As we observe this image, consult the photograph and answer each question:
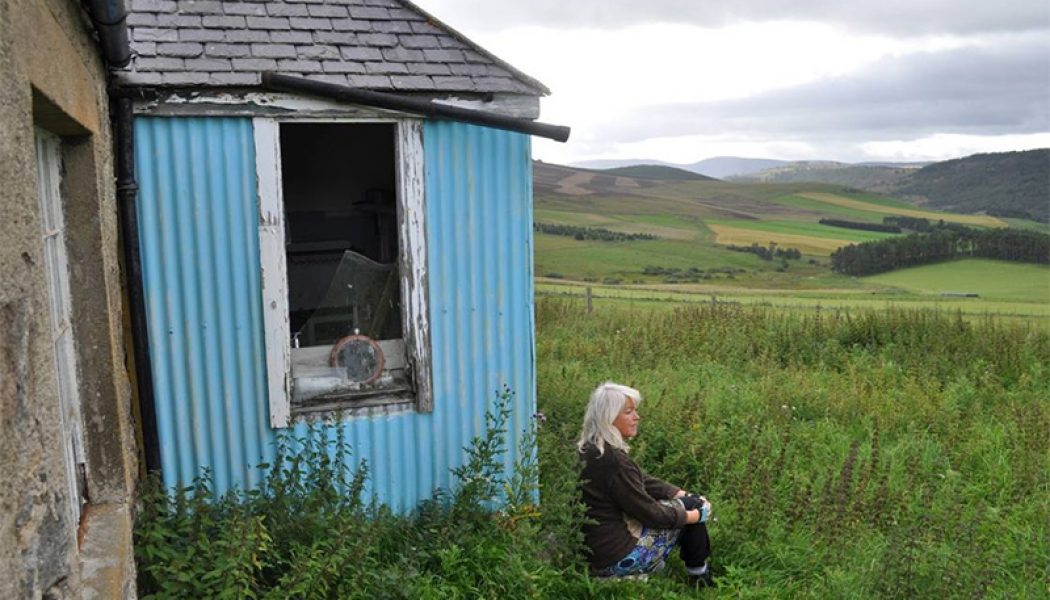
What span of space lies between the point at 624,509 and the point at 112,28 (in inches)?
144

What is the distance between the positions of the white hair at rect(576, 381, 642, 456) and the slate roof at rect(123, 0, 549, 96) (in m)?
1.93

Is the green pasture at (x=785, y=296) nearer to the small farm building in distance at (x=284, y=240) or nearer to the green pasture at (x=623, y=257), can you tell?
the green pasture at (x=623, y=257)

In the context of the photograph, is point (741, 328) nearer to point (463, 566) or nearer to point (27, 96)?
point (463, 566)

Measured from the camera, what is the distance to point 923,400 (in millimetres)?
8727

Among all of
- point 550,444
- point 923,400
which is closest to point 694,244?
point 923,400

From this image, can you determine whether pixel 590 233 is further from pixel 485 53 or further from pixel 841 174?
pixel 841 174

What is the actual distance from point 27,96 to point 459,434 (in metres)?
3.72

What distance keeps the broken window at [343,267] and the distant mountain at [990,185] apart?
62.7 meters

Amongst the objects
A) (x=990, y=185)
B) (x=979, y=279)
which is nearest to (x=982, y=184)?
(x=990, y=185)

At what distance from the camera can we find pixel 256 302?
16.0 ft

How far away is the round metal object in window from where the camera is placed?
545 centimetres

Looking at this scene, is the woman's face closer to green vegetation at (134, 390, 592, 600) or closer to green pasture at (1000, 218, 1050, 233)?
green vegetation at (134, 390, 592, 600)

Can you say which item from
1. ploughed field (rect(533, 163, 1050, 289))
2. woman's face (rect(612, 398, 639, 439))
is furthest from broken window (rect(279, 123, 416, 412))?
ploughed field (rect(533, 163, 1050, 289))

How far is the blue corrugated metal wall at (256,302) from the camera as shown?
15.3ft
